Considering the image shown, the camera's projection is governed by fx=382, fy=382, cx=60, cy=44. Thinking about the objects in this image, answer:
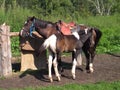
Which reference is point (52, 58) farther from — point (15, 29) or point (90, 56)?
point (15, 29)

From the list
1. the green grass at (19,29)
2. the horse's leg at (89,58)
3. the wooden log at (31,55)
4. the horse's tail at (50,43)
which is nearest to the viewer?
the horse's tail at (50,43)

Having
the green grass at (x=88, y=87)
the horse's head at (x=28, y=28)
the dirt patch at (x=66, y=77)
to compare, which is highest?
the horse's head at (x=28, y=28)

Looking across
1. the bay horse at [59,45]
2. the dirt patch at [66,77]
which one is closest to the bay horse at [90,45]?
the dirt patch at [66,77]

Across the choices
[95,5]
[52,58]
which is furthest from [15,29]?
[95,5]

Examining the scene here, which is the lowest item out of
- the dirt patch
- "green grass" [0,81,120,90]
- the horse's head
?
the dirt patch

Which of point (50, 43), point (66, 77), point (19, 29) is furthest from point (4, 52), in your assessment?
point (19, 29)

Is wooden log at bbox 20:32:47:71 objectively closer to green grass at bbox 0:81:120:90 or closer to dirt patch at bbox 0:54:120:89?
dirt patch at bbox 0:54:120:89

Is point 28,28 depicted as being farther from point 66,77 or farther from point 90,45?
point 90,45

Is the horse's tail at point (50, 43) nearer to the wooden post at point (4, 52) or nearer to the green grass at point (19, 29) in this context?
the wooden post at point (4, 52)

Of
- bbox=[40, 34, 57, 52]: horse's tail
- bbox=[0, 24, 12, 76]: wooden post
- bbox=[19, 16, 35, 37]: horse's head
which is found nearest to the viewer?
bbox=[40, 34, 57, 52]: horse's tail

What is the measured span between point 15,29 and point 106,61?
21.0 feet

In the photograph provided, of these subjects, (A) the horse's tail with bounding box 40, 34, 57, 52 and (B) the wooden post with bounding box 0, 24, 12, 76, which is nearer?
(A) the horse's tail with bounding box 40, 34, 57, 52

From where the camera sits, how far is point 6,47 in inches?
457

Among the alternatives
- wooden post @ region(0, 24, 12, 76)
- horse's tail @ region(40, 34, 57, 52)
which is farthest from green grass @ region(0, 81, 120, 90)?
wooden post @ region(0, 24, 12, 76)
